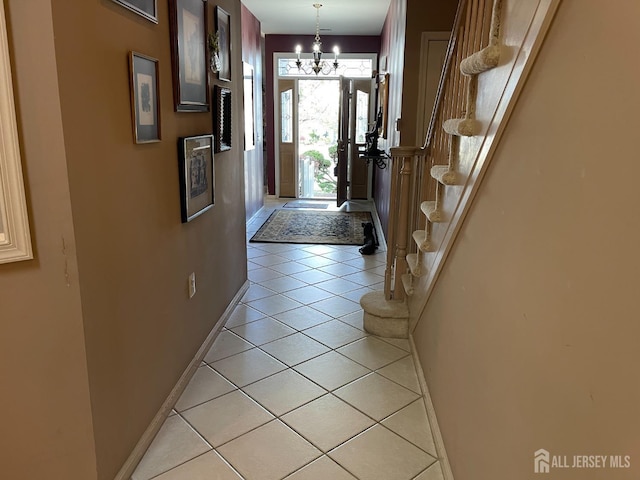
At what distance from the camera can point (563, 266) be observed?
38.9 inches

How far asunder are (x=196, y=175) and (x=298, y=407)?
1.25 metres

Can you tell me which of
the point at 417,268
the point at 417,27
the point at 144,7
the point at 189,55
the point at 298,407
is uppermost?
the point at 417,27

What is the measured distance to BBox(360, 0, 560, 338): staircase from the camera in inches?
52.9

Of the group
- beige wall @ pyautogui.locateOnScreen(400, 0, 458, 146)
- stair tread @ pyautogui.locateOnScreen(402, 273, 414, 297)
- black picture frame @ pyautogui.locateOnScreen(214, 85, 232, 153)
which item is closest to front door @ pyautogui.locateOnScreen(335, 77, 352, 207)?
beige wall @ pyautogui.locateOnScreen(400, 0, 458, 146)

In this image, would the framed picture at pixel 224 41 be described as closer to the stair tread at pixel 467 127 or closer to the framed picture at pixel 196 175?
the framed picture at pixel 196 175

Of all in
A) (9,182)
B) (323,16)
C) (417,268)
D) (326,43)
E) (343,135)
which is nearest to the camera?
(9,182)

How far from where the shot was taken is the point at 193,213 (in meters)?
2.46

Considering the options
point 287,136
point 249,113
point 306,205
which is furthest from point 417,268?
point 287,136

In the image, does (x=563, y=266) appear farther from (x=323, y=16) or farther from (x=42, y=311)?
(x=323, y=16)

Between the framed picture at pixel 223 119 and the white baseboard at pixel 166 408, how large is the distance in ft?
3.64

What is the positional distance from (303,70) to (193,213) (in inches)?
244

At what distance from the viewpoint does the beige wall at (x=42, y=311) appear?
4.32 ft

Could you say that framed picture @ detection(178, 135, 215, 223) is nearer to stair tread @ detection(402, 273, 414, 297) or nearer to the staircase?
the staircase

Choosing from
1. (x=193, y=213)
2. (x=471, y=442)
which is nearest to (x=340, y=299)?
(x=193, y=213)
